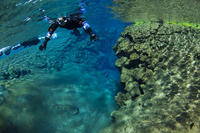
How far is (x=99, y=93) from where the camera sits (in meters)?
7.48

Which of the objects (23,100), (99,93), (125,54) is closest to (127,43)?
(125,54)

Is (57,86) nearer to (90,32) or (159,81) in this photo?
(90,32)

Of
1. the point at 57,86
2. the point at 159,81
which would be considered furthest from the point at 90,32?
the point at 159,81

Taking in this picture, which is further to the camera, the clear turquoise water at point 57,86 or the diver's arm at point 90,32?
the diver's arm at point 90,32

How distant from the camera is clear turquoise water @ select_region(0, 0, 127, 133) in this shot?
4.81 m

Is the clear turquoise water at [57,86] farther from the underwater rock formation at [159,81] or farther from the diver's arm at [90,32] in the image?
the diver's arm at [90,32]

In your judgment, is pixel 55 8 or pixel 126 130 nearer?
pixel 126 130

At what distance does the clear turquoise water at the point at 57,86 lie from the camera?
4815 millimetres

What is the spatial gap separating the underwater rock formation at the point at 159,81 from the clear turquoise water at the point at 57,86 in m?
1.23

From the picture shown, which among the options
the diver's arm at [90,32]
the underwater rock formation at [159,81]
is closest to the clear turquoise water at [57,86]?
the underwater rock formation at [159,81]

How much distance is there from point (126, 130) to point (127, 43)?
624 centimetres

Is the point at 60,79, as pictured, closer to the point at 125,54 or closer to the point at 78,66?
the point at 78,66

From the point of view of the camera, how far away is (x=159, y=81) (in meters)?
6.00

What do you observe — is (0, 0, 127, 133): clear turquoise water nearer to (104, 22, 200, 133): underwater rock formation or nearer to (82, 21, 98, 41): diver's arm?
(104, 22, 200, 133): underwater rock formation
